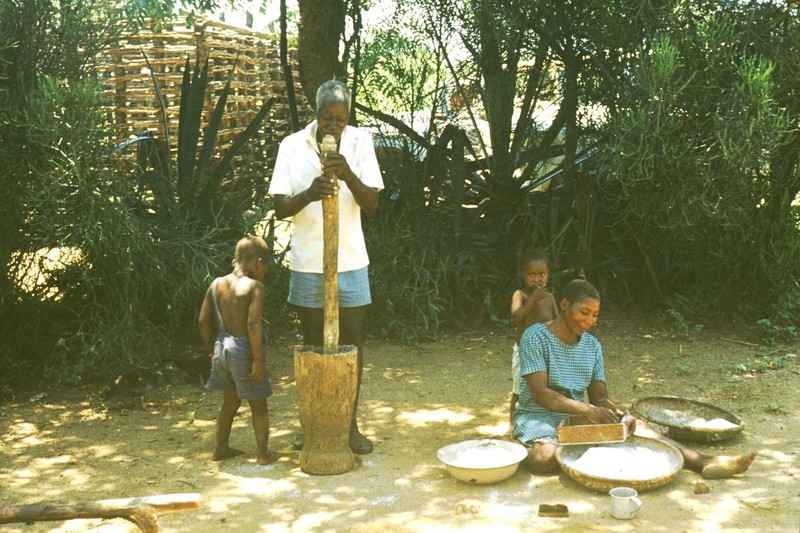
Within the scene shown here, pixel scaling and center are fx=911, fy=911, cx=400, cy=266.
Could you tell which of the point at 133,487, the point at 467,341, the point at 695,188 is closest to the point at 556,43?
the point at 695,188

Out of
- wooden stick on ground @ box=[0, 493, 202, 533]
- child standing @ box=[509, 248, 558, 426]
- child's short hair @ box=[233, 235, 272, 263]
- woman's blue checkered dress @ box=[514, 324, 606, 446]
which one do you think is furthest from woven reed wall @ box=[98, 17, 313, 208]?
wooden stick on ground @ box=[0, 493, 202, 533]

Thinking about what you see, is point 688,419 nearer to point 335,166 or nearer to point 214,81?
point 335,166

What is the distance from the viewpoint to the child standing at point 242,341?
399 cm

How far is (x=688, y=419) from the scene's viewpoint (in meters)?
4.37

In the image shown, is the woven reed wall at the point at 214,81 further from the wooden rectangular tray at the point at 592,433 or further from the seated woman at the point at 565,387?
the wooden rectangular tray at the point at 592,433

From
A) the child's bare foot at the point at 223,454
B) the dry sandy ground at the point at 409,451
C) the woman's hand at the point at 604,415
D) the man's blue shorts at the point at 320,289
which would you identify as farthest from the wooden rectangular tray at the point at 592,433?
the child's bare foot at the point at 223,454

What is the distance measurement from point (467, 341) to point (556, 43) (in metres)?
2.09

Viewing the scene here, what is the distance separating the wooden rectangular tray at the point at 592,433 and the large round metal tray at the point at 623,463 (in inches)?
2.4

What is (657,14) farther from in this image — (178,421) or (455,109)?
(178,421)

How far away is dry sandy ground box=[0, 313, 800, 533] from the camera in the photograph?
347 cm

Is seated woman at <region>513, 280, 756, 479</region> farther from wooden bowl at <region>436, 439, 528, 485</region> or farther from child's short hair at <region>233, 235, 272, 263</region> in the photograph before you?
child's short hair at <region>233, 235, 272, 263</region>

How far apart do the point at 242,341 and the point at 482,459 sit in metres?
1.17

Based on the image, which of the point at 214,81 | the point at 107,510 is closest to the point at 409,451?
the point at 107,510

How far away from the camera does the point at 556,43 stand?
6.03 meters
